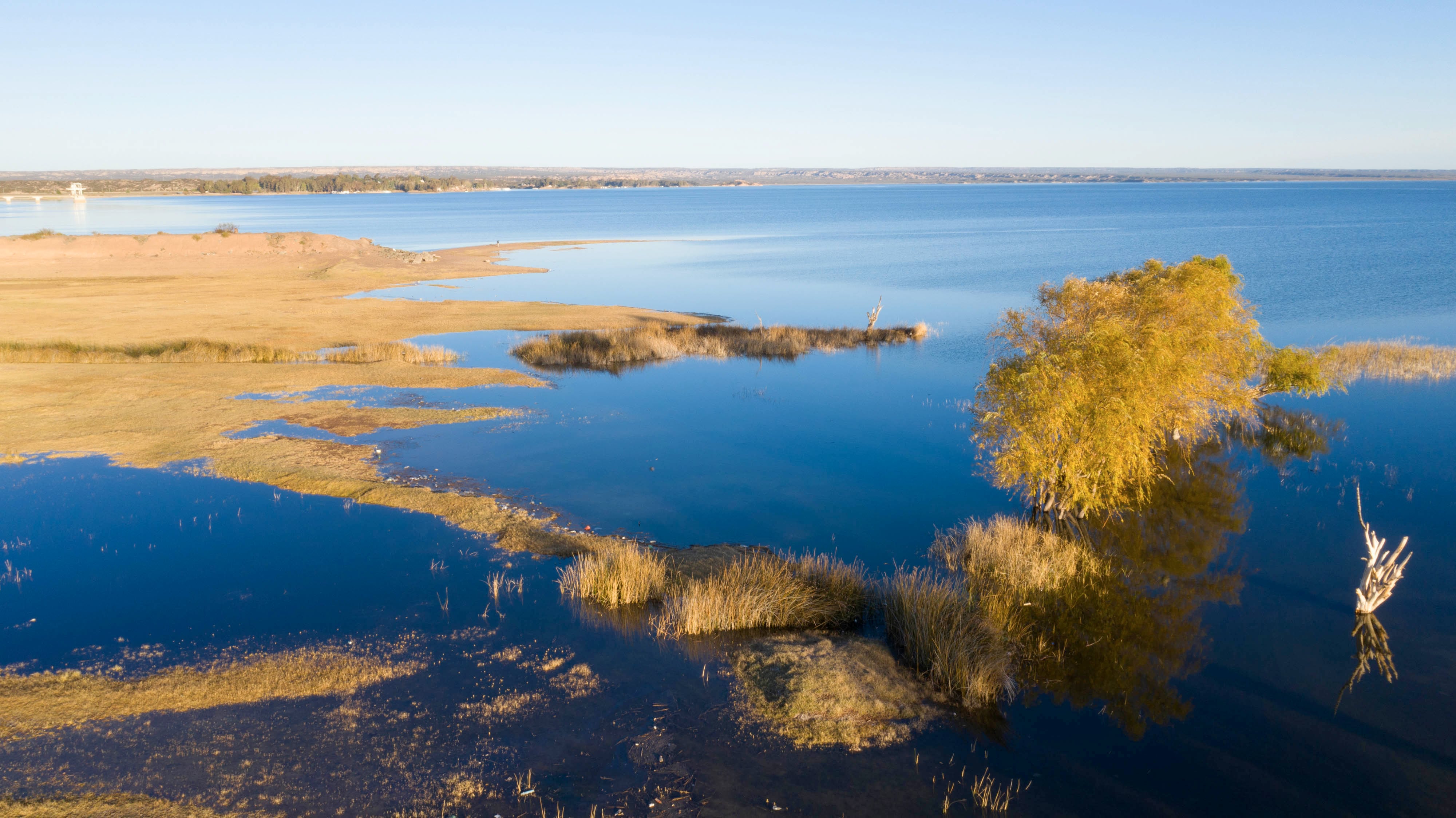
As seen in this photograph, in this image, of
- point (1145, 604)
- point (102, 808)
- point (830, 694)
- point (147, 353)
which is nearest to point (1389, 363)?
point (1145, 604)

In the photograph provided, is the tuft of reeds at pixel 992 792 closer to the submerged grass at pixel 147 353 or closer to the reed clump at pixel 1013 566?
the reed clump at pixel 1013 566

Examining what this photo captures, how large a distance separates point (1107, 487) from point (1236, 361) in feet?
27.5

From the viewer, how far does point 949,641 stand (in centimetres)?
1393

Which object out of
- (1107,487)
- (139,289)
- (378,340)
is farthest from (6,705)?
(139,289)

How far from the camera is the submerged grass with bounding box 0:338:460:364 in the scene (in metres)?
36.5

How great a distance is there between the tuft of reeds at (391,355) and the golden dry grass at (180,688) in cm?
2631

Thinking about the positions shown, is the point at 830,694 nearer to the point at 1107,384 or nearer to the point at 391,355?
the point at 1107,384

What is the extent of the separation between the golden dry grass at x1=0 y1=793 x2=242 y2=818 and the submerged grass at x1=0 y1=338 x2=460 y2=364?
1169 inches

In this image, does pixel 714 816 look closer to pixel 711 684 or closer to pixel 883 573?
pixel 711 684

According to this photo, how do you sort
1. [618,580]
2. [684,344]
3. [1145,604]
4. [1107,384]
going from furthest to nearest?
[684,344] → [1107,384] → [1145,604] → [618,580]

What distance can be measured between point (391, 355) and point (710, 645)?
29.8m

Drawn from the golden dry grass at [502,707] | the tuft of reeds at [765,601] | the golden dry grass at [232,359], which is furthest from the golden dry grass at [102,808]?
the golden dry grass at [232,359]

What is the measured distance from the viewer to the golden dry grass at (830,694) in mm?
12195

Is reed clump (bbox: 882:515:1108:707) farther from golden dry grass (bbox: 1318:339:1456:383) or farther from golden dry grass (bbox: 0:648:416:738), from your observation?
golden dry grass (bbox: 1318:339:1456:383)
